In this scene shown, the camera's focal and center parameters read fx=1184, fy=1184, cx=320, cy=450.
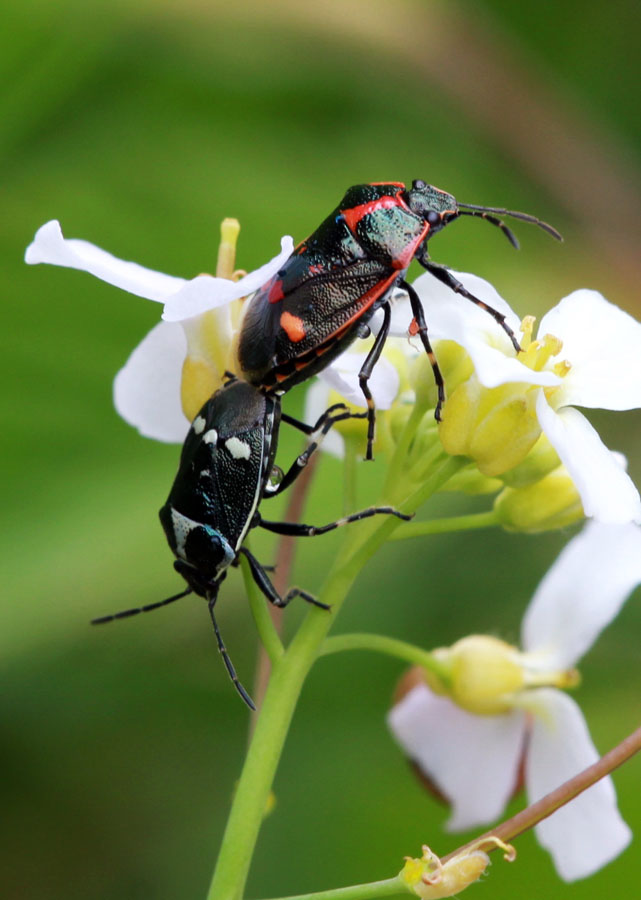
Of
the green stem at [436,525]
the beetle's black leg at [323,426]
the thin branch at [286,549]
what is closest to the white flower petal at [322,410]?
the thin branch at [286,549]

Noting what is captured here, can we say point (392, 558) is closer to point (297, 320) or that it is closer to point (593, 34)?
point (297, 320)

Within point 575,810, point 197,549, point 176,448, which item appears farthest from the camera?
point 176,448

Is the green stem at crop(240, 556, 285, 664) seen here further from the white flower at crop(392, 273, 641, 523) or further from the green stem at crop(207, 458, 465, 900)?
the white flower at crop(392, 273, 641, 523)

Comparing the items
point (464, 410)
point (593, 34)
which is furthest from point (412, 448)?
point (593, 34)

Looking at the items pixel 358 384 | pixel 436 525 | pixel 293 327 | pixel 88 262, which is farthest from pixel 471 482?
pixel 88 262

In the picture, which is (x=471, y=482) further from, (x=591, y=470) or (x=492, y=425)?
(x=591, y=470)

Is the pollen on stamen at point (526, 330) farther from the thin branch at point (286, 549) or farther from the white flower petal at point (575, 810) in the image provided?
the white flower petal at point (575, 810)

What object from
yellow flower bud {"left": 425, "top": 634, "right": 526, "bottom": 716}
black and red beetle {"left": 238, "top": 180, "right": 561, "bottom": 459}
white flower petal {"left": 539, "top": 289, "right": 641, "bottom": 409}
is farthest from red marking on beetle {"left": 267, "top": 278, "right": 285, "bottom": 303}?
yellow flower bud {"left": 425, "top": 634, "right": 526, "bottom": 716}
